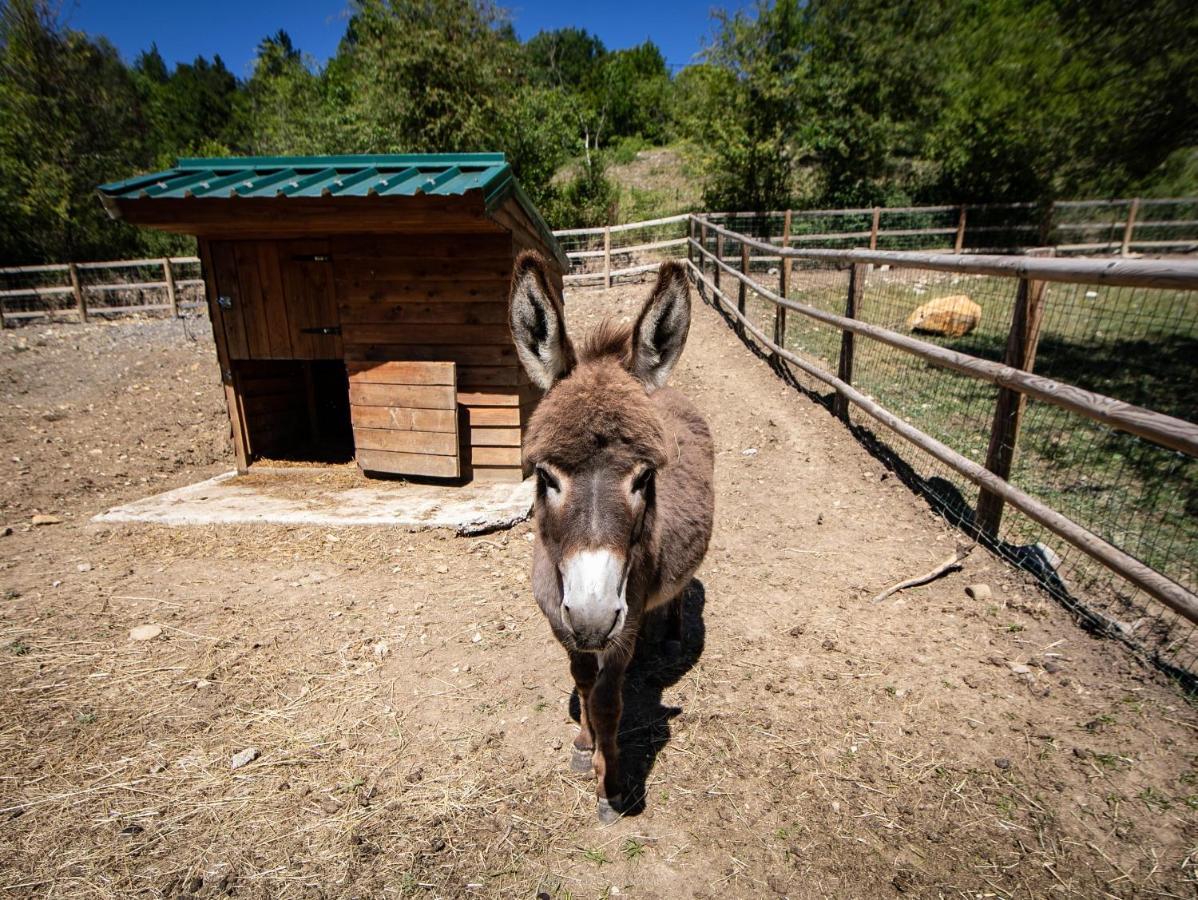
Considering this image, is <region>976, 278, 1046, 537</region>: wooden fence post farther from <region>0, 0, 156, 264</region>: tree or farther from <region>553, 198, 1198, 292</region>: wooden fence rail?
<region>0, 0, 156, 264</region>: tree

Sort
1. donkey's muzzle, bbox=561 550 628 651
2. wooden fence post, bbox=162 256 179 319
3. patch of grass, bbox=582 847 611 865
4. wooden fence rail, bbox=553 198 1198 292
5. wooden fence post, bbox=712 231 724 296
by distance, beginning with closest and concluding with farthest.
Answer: donkey's muzzle, bbox=561 550 628 651 → patch of grass, bbox=582 847 611 865 → wooden fence post, bbox=712 231 724 296 → wooden fence post, bbox=162 256 179 319 → wooden fence rail, bbox=553 198 1198 292

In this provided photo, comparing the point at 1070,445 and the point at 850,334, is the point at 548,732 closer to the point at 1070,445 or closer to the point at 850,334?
the point at 850,334

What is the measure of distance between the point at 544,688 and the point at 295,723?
1410 mm

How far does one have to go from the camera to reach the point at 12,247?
19.1m

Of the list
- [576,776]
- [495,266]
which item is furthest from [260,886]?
[495,266]

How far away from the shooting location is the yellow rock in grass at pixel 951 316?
365 inches

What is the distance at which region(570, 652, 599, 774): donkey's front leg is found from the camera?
249 centimetres

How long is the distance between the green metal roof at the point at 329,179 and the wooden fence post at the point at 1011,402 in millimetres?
4350

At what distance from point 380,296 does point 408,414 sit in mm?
1411

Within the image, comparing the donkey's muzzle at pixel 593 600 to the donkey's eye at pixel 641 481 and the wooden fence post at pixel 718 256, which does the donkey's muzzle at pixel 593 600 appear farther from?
the wooden fence post at pixel 718 256

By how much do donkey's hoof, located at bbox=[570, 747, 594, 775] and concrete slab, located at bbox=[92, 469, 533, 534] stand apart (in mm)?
2853

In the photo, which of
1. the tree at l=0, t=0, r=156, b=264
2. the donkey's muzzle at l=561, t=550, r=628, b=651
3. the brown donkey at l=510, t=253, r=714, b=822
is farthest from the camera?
the tree at l=0, t=0, r=156, b=264

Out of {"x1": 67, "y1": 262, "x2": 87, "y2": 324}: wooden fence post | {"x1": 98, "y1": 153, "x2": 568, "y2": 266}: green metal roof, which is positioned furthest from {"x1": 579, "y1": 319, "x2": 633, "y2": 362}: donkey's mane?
{"x1": 67, "y1": 262, "x2": 87, "y2": 324}: wooden fence post

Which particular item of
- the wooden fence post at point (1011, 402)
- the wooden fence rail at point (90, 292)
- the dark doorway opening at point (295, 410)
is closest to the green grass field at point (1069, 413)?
the wooden fence post at point (1011, 402)
